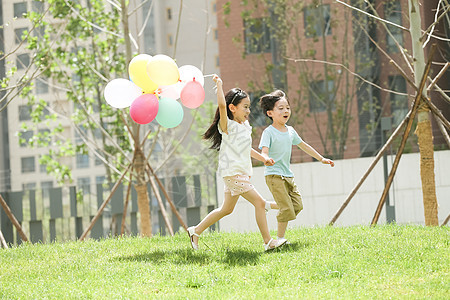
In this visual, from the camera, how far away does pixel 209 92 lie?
6773 mm

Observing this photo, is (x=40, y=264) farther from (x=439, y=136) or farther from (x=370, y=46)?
(x=370, y=46)

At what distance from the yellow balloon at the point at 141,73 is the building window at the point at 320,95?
7.15m

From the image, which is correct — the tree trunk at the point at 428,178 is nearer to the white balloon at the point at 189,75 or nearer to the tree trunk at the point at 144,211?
the white balloon at the point at 189,75

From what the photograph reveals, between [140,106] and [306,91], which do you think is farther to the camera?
[306,91]

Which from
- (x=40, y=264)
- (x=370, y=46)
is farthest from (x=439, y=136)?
(x=40, y=264)

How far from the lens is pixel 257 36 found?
13.7m

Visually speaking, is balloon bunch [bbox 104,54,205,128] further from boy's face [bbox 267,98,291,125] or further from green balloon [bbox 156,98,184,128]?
boy's face [bbox 267,98,291,125]

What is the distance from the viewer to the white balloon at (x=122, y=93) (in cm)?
594

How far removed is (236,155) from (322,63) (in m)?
8.14

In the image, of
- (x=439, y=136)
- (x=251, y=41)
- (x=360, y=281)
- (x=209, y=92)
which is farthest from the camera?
(x=251, y=41)

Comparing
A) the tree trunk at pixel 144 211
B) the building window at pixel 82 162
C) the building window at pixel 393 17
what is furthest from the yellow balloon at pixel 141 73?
the building window at pixel 82 162

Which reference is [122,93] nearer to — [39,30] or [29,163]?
[39,30]

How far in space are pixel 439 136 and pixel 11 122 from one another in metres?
17.2

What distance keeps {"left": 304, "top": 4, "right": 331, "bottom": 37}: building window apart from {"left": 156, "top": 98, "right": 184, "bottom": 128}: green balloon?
817 centimetres
